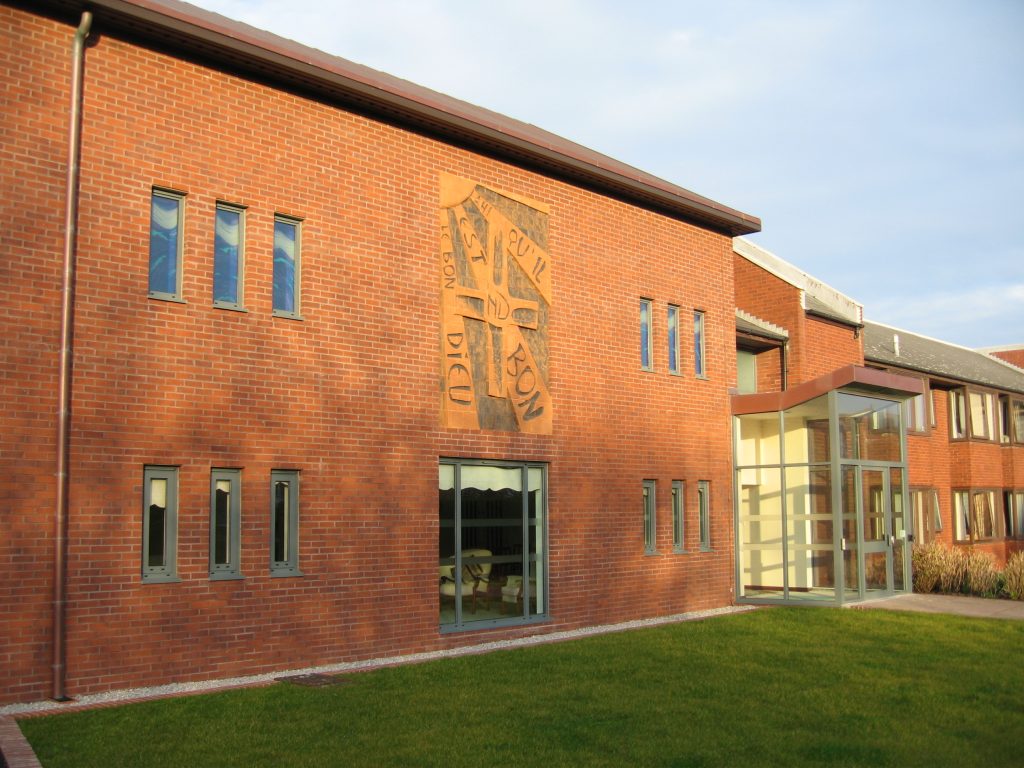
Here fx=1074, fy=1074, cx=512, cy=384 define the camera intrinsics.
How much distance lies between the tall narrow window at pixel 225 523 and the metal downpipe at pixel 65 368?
167 cm

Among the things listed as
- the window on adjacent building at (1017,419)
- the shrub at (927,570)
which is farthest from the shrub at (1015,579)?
the window on adjacent building at (1017,419)

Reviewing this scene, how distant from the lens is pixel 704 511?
736 inches

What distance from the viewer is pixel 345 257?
13.0 m

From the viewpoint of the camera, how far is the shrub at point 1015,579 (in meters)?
19.5

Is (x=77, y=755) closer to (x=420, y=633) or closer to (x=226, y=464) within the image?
(x=226, y=464)

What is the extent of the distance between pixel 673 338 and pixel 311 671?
9009mm

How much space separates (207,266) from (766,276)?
13934 mm

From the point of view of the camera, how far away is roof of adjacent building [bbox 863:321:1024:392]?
28284 millimetres

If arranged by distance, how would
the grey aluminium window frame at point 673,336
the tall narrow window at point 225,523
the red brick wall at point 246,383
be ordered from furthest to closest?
the grey aluminium window frame at point 673,336, the tall narrow window at point 225,523, the red brick wall at point 246,383

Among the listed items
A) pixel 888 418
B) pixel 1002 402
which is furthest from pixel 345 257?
pixel 1002 402

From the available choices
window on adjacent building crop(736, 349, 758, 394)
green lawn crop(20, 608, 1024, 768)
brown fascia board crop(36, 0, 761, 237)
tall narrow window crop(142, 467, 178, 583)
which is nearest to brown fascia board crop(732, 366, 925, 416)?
window on adjacent building crop(736, 349, 758, 394)

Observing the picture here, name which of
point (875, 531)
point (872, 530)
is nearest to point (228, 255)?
point (872, 530)

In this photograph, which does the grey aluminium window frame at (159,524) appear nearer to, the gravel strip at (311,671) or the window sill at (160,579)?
the window sill at (160,579)

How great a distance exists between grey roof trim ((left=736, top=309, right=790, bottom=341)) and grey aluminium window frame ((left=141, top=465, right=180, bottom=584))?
479 inches
